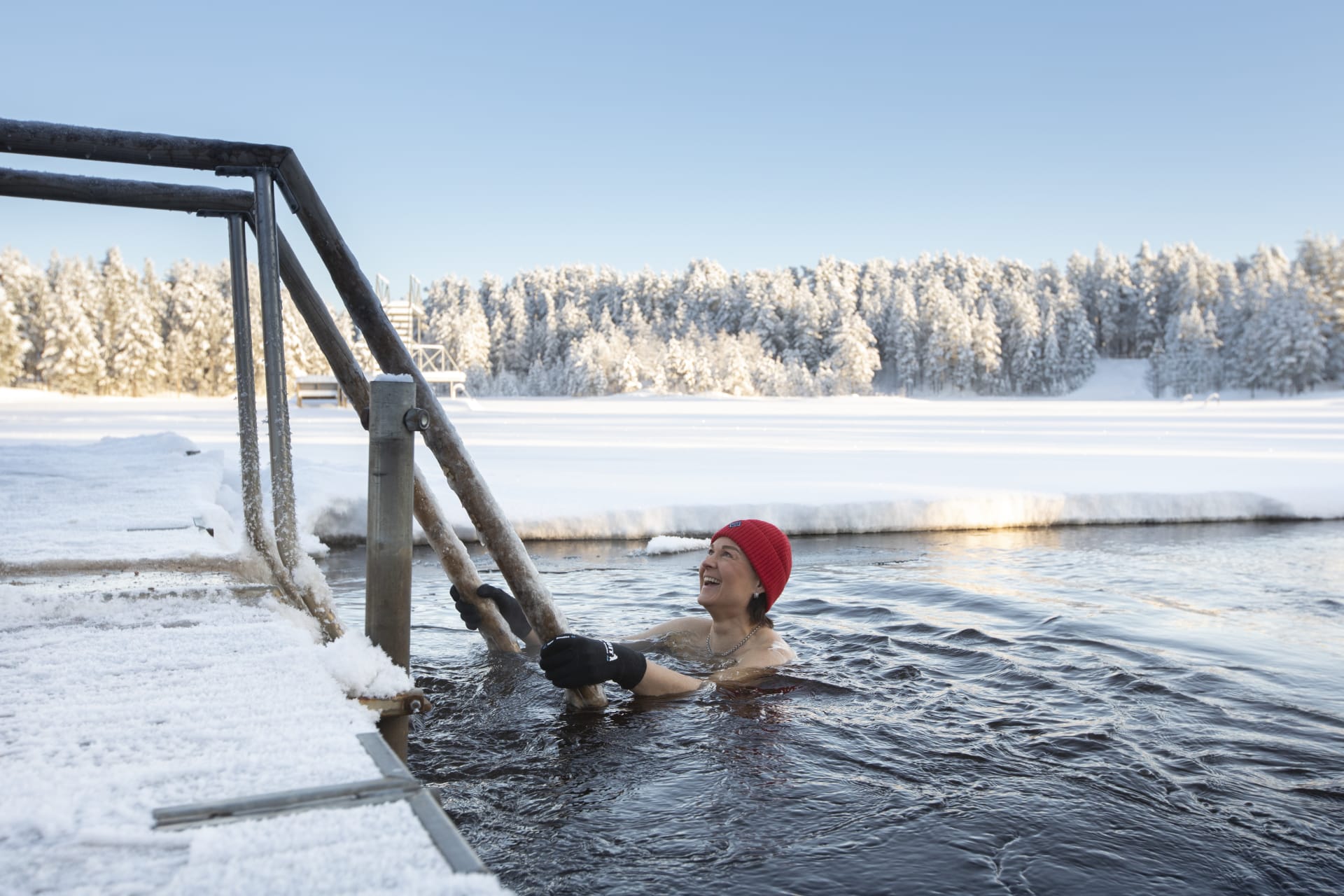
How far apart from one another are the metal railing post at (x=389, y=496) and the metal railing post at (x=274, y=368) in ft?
1.33

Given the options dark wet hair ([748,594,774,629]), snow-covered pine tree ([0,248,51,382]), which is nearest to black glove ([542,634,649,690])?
dark wet hair ([748,594,774,629])

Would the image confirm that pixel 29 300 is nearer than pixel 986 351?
Yes

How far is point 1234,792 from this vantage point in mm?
3158

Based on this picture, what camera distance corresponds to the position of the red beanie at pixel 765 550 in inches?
178

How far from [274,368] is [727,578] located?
Answer: 88.8 inches

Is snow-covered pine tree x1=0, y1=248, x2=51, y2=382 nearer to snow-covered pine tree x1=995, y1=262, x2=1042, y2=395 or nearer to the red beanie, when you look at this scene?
the red beanie

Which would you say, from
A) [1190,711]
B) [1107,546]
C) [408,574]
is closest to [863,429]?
[1107,546]

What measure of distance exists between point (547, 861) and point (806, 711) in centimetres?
173

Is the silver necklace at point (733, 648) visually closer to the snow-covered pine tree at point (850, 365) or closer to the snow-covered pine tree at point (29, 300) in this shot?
the snow-covered pine tree at point (29, 300)

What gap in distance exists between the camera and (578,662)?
3.23 metres

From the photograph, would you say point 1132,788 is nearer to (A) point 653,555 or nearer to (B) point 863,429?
(A) point 653,555

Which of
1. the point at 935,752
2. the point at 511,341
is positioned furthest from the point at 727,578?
the point at 511,341

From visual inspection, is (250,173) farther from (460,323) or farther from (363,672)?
(460,323)

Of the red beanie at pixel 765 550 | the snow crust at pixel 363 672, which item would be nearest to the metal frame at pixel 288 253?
the snow crust at pixel 363 672
